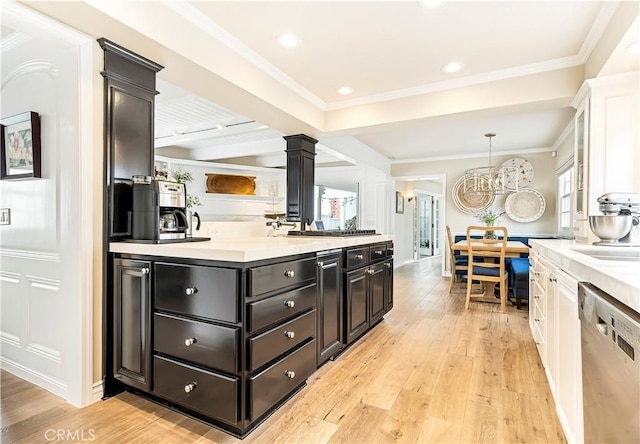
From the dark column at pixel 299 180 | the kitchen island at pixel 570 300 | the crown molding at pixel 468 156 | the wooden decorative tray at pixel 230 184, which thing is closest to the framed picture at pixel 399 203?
the crown molding at pixel 468 156

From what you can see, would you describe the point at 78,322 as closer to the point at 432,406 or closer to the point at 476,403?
the point at 432,406

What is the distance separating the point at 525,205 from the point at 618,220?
180 inches

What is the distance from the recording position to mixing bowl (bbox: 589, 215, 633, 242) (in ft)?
6.78

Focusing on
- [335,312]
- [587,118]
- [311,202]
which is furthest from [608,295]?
[311,202]

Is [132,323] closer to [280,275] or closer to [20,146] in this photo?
[280,275]

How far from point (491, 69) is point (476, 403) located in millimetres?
2786

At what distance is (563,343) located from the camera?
1600 mm

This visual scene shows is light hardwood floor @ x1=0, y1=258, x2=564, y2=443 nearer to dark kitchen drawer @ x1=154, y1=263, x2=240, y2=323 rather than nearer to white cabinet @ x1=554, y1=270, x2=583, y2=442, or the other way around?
white cabinet @ x1=554, y1=270, x2=583, y2=442

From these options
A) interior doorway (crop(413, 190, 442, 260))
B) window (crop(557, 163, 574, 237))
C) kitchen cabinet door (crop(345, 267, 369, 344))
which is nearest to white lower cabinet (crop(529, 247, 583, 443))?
kitchen cabinet door (crop(345, 267, 369, 344))

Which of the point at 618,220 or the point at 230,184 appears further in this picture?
the point at 230,184

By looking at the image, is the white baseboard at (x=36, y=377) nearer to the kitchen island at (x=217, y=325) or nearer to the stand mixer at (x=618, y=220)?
the kitchen island at (x=217, y=325)

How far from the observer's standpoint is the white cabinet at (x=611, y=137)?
2.36m

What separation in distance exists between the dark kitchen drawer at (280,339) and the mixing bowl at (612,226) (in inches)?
76.6

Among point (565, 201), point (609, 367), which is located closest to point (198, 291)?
point (609, 367)
